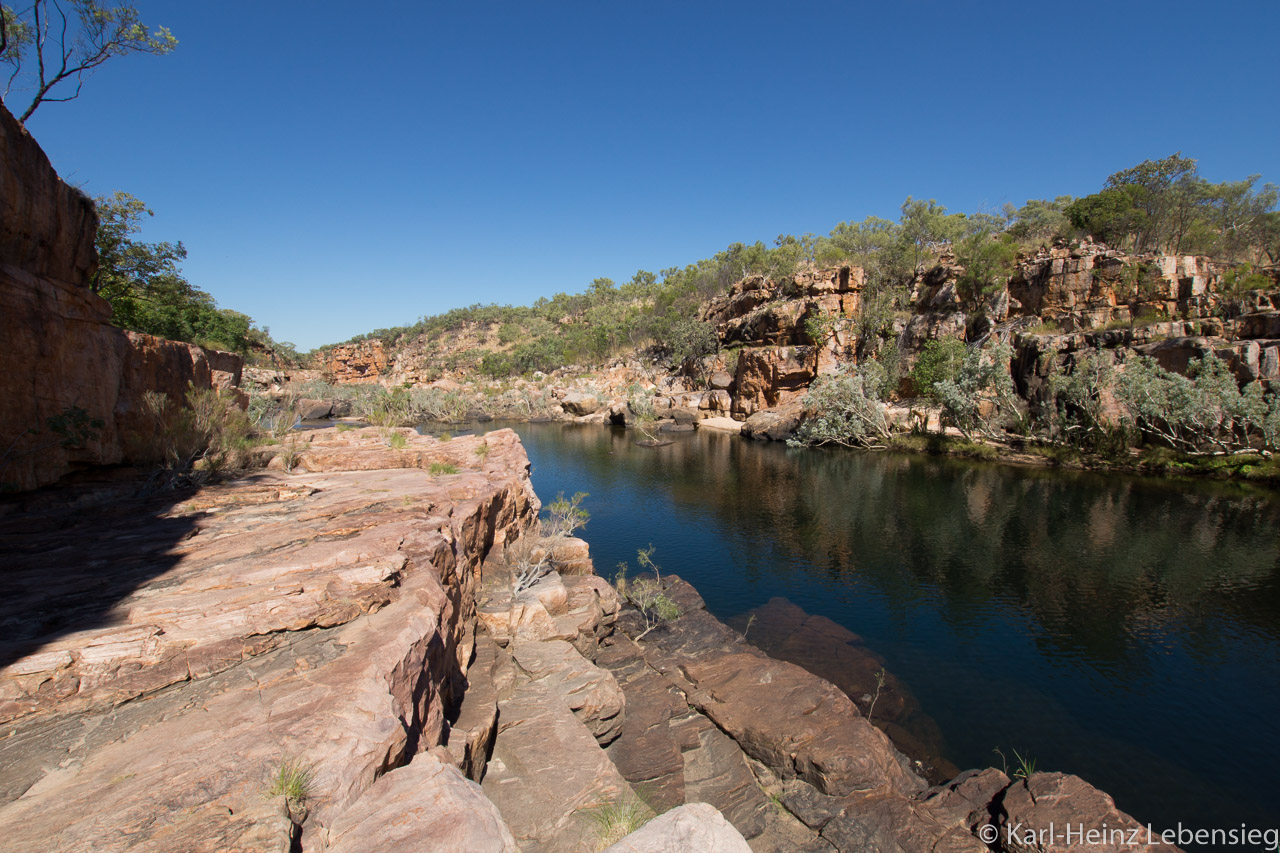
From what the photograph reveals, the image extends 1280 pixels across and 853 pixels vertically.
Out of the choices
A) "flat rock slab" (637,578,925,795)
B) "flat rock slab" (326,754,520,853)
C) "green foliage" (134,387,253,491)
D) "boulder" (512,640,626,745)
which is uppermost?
"green foliage" (134,387,253,491)

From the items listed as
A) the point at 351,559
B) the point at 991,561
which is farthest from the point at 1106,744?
the point at 351,559

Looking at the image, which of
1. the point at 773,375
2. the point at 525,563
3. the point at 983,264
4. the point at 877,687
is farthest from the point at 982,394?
the point at 525,563

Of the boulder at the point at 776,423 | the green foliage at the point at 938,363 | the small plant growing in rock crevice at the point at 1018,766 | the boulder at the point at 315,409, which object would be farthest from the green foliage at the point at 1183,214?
the boulder at the point at 315,409

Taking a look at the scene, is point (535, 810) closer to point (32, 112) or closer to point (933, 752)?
point (933, 752)

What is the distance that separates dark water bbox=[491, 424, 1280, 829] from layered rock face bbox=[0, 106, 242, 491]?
11.2 meters

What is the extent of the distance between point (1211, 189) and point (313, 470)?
59.1m

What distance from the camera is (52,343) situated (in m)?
7.53

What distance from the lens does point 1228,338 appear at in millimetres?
26672

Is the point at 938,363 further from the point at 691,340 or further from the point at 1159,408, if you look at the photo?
the point at 691,340

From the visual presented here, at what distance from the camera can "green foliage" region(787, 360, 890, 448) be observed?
117 ft

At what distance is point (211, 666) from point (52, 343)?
6.66 m

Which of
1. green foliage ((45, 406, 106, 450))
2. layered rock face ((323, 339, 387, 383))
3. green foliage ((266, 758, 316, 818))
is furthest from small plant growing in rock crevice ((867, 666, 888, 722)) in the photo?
layered rock face ((323, 339, 387, 383))

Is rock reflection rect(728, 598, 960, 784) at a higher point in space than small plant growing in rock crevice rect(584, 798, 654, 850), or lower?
lower

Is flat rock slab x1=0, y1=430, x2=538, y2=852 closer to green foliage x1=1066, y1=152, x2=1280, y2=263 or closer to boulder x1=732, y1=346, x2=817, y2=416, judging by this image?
boulder x1=732, y1=346, x2=817, y2=416
